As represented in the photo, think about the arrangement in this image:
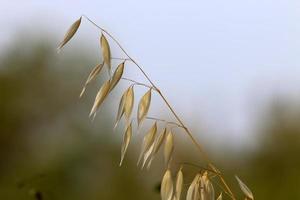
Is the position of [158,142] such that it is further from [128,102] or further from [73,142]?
[73,142]

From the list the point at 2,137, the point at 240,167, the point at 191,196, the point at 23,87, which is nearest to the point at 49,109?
the point at 23,87

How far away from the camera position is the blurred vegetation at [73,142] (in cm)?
776

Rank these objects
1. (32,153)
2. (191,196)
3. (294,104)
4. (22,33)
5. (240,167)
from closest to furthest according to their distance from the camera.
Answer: (191,196), (240,167), (32,153), (294,104), (22,33)

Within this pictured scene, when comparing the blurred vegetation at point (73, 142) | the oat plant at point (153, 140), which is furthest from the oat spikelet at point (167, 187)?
the blurred vegetation at point (73, 142)

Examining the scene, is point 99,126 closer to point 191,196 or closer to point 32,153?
point 32,153

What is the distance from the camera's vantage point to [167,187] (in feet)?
4.51

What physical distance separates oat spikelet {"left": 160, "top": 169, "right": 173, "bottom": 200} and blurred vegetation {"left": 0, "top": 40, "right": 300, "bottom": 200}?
4441 millimetres

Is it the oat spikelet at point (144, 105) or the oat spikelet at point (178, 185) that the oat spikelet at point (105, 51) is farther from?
the oat spikelet at point (178, 185)

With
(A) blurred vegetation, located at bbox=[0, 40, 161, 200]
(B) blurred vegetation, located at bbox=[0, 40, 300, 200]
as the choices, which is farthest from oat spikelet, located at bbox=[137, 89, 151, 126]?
(A) blurred vegetation, located at bbox=[0, 40, 161, 200]

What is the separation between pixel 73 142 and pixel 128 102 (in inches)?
351

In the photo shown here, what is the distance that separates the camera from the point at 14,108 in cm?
1212

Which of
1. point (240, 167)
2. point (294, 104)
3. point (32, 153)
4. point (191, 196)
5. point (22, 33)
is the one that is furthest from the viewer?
point (22, 33)

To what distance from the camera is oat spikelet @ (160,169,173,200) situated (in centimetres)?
136

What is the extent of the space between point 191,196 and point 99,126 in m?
9.26
